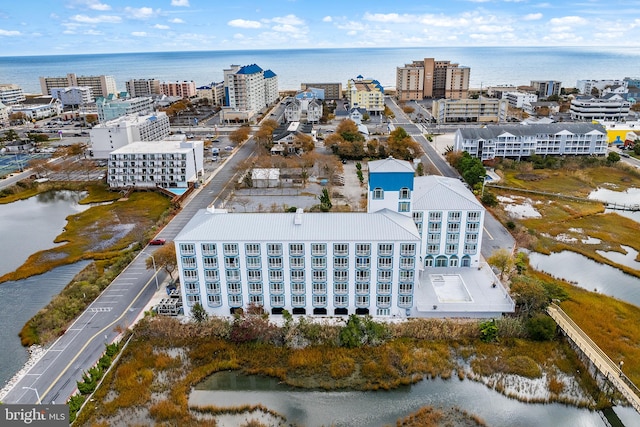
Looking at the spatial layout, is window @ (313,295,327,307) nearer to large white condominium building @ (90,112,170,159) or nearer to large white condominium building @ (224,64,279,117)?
large white condominium building @ (90,112,170,159)

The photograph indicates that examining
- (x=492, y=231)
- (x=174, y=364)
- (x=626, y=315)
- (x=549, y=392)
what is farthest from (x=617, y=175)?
(x=174, y=364)

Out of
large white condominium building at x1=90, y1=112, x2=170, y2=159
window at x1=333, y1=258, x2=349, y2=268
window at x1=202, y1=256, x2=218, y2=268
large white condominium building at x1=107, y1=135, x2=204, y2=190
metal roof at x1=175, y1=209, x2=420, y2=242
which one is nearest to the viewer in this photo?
metal roof at x1=175, y1=209, x2=420, y2=242

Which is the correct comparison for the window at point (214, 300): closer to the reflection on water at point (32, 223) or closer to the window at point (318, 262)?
the window at point (318, 262)

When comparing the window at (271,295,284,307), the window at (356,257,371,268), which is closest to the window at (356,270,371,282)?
the window at (356,257,371,268)

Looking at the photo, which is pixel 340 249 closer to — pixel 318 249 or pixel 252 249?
pixel 318 249

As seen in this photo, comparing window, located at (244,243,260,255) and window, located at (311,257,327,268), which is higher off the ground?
window, located at (244,243,260,255)

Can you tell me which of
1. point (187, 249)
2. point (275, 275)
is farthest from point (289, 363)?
point (187, 249)
